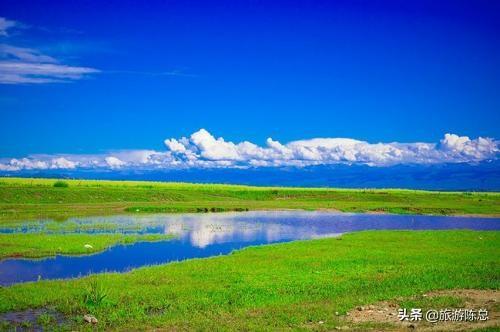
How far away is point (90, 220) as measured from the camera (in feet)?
195

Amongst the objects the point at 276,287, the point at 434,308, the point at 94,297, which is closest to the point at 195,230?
the point at 276,287

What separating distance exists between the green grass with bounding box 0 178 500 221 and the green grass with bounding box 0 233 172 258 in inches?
741

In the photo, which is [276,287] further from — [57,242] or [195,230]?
[195,230]

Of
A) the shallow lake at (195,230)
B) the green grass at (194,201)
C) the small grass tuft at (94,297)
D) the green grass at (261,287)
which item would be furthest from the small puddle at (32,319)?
the green grass at (194,201)

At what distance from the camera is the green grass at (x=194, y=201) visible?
71188 millimetres

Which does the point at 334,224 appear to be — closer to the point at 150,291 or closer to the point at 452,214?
the point at 452,214

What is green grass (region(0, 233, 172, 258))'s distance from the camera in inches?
1443

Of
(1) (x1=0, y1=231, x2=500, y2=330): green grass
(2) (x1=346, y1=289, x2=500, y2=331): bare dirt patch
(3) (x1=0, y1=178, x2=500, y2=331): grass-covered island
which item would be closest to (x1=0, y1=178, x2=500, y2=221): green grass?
(3) (x1=0, y1=178, x2=500, y2=331): grass-covered island

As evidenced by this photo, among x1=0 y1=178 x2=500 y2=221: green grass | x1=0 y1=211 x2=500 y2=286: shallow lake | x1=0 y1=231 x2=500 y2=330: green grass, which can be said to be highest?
x1=0 y1=178 x2=500 y2=221: green grass

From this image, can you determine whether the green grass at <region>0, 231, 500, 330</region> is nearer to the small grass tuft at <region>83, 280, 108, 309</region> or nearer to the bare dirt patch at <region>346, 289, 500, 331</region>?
the small grass tuft at <region>83, 280, 108, 309</region>

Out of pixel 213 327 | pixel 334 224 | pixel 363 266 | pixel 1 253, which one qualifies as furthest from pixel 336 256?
pixel 334 224

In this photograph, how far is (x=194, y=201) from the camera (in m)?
87.9

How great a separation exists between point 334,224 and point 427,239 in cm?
1789

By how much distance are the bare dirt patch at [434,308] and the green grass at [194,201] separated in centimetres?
4984
